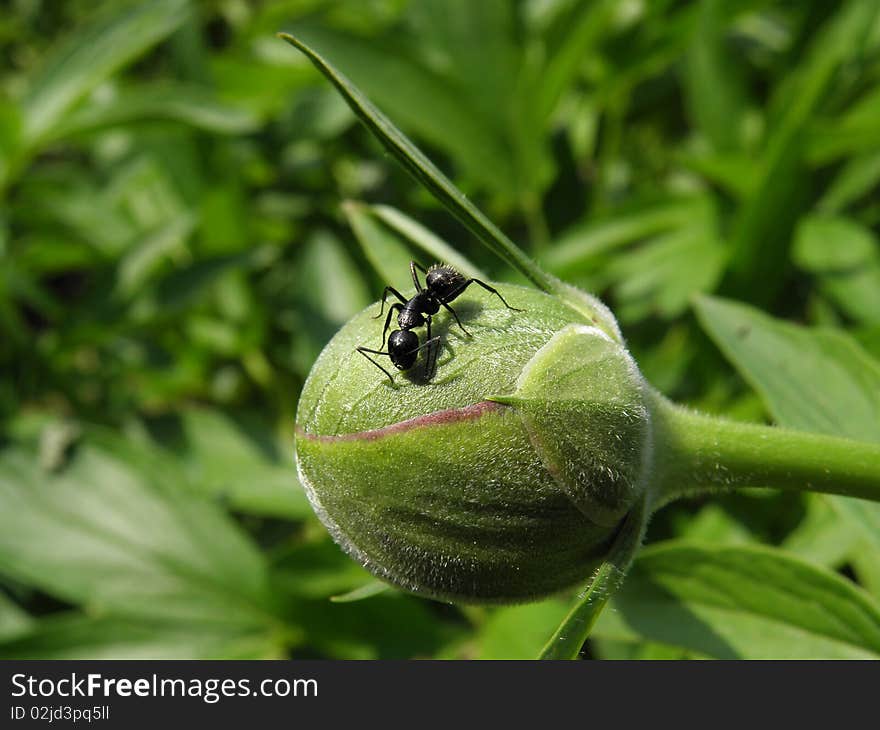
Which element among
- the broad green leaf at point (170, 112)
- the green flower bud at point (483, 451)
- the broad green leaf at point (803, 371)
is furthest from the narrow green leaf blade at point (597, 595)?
the broad green leaf at point (170, 112)

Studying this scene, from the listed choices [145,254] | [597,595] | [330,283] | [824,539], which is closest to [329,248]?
[330,283]

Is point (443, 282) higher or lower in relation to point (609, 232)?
lower

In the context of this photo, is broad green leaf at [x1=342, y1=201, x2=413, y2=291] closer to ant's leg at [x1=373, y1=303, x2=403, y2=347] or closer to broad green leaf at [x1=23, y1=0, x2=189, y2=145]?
ant's leg at [x1=373, y1=303, x2=403, y2=347]

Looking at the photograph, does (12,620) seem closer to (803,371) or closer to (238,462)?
(238,462)

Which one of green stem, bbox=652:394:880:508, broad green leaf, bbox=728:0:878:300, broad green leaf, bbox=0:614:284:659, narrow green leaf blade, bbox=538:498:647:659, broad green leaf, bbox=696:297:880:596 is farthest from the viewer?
broad green leaf, bbox=0:614:284:659

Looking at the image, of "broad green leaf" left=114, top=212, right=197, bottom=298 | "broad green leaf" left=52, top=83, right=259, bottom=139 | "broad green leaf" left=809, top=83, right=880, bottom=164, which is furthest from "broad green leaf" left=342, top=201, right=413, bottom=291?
"broad green leaf" left=114, top=212, right=197, bottom=298

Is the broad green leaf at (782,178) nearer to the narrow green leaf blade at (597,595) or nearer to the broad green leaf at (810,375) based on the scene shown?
the broad green leaf at (810,375)

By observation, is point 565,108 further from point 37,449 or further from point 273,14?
point 37,449

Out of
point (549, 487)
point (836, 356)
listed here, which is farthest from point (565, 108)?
point (549, 487)
